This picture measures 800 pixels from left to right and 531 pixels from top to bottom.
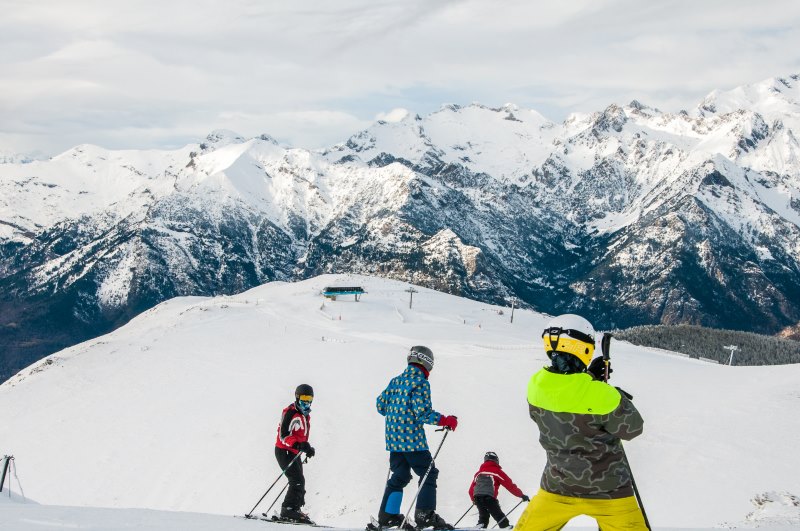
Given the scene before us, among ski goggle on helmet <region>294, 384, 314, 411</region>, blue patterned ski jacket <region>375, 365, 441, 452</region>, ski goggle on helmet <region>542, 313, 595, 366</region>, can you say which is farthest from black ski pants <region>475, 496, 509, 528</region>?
ski goggle on helmet <region>542, 313, 595, 366</region>

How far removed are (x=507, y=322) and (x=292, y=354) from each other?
39.6m

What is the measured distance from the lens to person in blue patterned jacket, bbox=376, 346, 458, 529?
10.7m

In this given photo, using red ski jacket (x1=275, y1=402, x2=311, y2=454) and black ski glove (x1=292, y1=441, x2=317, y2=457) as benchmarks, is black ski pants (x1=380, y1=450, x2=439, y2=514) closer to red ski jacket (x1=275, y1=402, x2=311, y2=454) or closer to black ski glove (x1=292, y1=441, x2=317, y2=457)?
black ski glove (x1=292, y1=441, x2=317, y2=457)

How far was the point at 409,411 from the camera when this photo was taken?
1077 cm

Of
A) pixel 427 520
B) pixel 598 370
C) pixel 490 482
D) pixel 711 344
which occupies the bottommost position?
pixel 711 344

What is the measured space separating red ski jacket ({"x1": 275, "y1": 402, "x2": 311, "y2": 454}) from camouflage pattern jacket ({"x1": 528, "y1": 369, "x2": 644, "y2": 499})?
708cm

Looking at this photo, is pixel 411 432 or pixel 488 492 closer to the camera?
pixel 411 432

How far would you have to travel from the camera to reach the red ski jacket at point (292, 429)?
43.3ft

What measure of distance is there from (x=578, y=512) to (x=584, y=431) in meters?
0.93

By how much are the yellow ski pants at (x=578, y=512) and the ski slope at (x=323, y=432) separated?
5.92 metres

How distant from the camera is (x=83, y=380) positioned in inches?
1561

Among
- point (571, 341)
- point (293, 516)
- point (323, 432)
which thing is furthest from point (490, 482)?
point (323, 432)

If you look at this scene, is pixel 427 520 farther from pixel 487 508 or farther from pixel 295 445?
pixel 295 445

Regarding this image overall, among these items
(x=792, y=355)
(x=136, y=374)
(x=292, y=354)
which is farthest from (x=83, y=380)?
(x=792, y=355)
